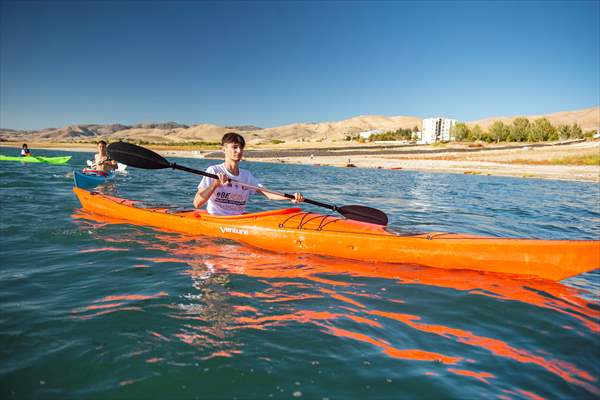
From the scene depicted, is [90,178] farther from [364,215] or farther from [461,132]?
[461,132]

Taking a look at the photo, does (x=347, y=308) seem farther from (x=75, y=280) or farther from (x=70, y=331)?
(x=75, y=280)

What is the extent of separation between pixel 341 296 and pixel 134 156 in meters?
4.30

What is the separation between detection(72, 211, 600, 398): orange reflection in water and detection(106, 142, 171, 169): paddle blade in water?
129 cm

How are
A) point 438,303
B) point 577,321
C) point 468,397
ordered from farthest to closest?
point 438,303
point 577,321
point 468,397

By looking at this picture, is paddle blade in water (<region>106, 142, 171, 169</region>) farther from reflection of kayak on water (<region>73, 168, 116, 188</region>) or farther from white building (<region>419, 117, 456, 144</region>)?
white building (<region>419, 117, 456, 144</region>)

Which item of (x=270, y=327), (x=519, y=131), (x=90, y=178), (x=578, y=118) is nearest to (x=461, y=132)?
(x=519, y=131)

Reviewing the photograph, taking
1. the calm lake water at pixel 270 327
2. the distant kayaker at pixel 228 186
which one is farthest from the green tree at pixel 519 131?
the distant kayaker at pixel 228 186

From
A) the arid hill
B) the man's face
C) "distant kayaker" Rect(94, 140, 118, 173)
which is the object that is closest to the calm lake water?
the man's face

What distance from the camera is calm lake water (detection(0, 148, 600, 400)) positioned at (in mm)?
2252

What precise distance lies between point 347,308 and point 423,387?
47.2 inches

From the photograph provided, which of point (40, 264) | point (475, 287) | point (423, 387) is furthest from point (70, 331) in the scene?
point (475, 287)

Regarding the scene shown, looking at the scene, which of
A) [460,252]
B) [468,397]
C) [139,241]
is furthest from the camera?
[139,241]

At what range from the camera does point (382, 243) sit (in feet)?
15.5

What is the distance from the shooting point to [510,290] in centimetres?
390
